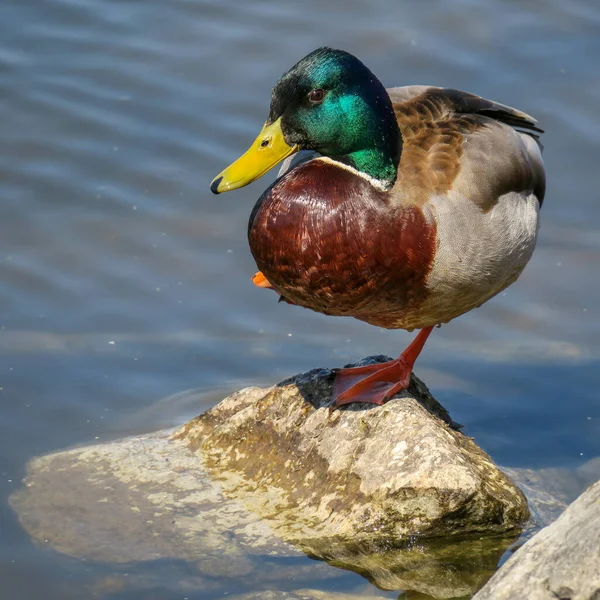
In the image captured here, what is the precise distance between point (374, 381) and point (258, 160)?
100 cm

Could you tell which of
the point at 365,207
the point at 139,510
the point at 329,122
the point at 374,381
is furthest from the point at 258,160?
the point at 139,510

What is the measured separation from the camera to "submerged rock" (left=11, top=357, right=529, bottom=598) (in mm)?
4074

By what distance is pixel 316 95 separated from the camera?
4.21 meters

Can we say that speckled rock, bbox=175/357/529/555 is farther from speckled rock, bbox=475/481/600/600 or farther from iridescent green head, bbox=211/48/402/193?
speckled rock, bbox=475/481/600/600

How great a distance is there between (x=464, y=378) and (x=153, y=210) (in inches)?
83.7

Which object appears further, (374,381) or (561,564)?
(374,381)

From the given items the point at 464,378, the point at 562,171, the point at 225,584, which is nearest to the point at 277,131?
the point at 225,584

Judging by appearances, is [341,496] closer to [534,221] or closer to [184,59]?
[534,221]

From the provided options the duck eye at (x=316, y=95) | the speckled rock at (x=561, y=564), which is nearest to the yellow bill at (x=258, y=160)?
the duck eye at (x=316, y=95)

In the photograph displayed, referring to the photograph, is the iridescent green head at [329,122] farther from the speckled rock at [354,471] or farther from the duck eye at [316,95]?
the speckled rock at [354,471]

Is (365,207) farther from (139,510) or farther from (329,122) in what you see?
(139,510)

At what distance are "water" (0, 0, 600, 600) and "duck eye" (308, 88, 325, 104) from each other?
1619 millimetres

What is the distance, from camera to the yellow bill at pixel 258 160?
4.25 metres

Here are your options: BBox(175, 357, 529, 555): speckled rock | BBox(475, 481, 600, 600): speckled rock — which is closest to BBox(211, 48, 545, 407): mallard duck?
BBox(175, 357, 529, 555): speckled rock
